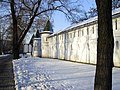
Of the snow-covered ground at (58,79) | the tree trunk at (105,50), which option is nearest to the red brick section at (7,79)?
the snow-covered ground at (58,79)

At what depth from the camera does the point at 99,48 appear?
283 inches

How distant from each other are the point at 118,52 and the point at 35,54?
39.9m

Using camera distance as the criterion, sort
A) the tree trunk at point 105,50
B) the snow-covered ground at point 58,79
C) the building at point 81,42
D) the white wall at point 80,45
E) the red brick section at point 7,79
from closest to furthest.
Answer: the tree trunk at point 105,50, the snow-covered ground at point 58,79, the red brick section at point 7,79, the building at point 81,42, the white wall at point 80,45

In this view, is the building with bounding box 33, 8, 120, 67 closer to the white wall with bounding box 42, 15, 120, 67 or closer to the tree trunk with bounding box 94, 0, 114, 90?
the white wall with bounding box 42, 15, 120, 67

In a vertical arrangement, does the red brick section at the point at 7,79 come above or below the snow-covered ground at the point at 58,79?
below

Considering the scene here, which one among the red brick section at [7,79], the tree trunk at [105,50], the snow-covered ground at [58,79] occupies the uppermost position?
the tree trunk at [105,50]

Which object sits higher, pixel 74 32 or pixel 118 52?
pixel 74 32

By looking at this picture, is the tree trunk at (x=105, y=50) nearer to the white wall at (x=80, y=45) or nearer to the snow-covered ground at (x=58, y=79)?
the snow-covered ground at (x=58, y=79)

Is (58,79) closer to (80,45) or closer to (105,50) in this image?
(105,50)

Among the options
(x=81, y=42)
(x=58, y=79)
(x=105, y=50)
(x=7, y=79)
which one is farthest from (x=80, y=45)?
(x=105, y=50)

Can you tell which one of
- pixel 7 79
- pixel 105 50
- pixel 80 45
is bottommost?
pixel 7 79

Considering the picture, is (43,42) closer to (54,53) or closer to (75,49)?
(54,53)

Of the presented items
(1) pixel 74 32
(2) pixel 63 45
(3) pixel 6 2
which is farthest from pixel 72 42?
(3) pixel 6 2

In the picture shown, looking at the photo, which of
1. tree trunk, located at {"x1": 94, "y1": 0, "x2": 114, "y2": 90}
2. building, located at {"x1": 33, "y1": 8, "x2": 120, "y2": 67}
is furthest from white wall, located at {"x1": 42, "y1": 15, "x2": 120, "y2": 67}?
tree trunk, located at {"x1": 94, "y1": 0, "x2": 114, "y2": 90}
